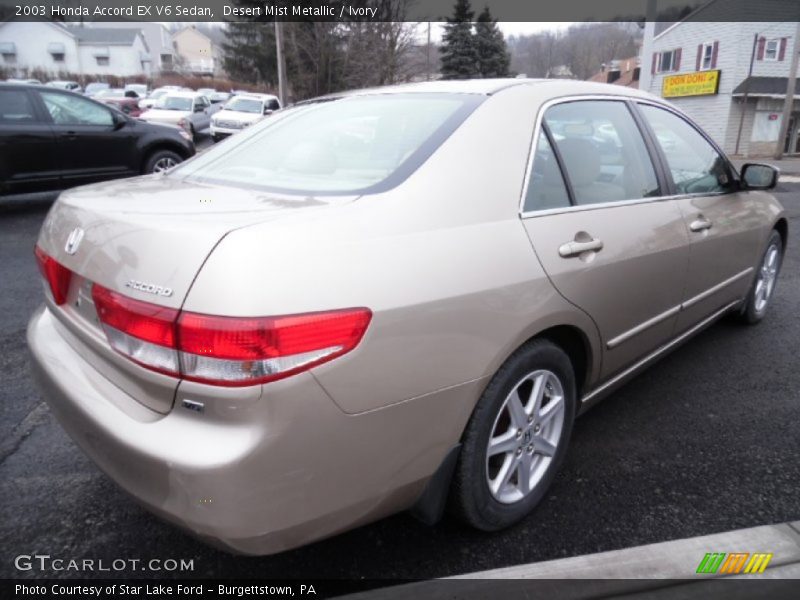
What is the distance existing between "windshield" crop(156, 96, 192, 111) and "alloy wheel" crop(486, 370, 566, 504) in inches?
796

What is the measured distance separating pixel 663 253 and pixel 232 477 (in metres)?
2.12

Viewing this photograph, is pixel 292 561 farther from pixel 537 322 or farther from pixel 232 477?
pixel 537 322

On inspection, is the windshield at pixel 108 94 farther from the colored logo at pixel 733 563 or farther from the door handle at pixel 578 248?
the colored logo at pixel 733 563

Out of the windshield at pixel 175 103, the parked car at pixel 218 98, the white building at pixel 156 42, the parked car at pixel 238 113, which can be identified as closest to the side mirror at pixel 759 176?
the parked car at pixel 238 113

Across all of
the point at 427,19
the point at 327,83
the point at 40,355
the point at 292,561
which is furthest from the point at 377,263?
the point at 327,83

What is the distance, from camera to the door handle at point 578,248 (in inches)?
84.7

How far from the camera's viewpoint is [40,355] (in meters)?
2.11

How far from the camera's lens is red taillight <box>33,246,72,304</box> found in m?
1.98

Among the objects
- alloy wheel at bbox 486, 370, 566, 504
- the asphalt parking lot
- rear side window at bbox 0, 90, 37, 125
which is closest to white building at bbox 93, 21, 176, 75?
rear side window at bbox 0, 90, 37, 125

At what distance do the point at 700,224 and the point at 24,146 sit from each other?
7.77 metres

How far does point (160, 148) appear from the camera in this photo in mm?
9117

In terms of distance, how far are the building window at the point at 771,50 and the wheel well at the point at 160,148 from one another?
3074 cm

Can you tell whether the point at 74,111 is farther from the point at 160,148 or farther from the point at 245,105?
the point at 245,105

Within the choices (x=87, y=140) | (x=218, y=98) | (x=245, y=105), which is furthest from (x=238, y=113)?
(x=218, y=98)
